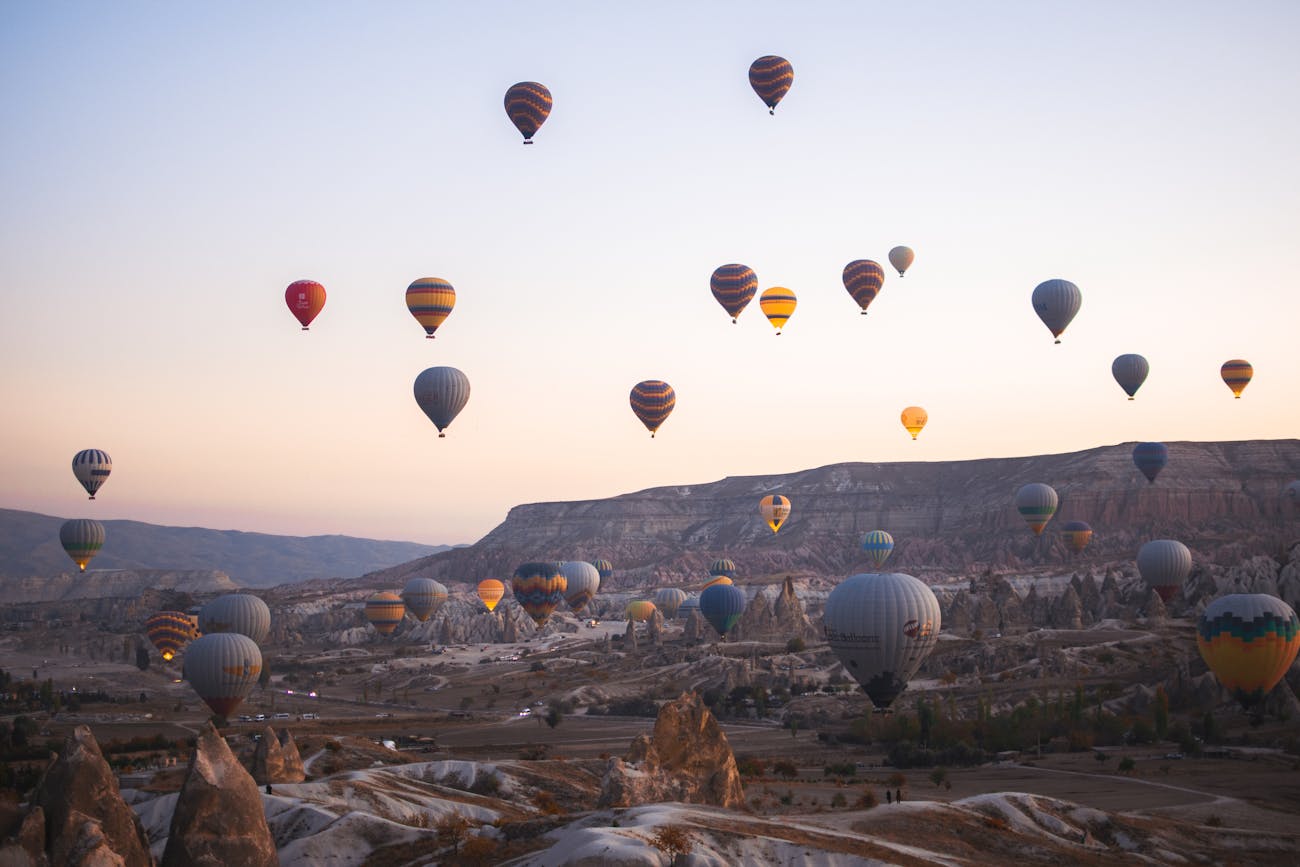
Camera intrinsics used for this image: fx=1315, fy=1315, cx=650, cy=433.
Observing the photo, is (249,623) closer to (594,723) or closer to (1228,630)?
(594,723)

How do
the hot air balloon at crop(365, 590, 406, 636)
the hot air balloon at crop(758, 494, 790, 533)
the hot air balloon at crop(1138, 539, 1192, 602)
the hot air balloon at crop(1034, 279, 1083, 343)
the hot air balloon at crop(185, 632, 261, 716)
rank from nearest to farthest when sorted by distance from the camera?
the hot air balloon at crop(185, 632, 261, 716), the hot air balloon at crop(1034, 279, 1083, 343), the hot air balloon at crop(1138, 539, 1192, 602), the hot air balloon at crop(365, 590, 406, 636), the hot air balloon at crop(758, 494, 790, 533)

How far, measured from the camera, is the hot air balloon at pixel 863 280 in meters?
93.9

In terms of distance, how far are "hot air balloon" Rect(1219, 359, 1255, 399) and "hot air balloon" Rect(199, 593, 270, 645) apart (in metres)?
89.3

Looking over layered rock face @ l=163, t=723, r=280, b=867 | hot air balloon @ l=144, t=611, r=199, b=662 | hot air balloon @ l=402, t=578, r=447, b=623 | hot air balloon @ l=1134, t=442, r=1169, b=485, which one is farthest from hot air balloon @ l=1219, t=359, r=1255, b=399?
layered rock face @ l=163, t=723, r=280, b=867

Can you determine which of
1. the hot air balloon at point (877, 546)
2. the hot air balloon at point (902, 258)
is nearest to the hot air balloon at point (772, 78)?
the hot air balloon at point (902, 258)

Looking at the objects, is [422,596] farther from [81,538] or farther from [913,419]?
[913,419]

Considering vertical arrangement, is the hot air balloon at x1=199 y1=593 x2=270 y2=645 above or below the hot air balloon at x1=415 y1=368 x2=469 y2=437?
below

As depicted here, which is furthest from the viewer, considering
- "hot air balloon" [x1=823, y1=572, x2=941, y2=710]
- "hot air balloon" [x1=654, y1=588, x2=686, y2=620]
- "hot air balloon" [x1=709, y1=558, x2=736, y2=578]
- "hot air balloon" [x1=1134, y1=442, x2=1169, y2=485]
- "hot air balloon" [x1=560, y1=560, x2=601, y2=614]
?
"hot air balloon" [x1=709, y1=558, x2=736, y2=578]

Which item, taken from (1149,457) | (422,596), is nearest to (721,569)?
(1149,457)

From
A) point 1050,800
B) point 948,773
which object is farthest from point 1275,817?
point 948,773

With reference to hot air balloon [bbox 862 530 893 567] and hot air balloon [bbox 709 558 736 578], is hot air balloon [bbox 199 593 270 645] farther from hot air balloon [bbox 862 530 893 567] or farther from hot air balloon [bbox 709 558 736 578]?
hot air balloon [bbox 709 558 736 578]

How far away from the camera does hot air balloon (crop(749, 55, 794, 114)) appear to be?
82562mm

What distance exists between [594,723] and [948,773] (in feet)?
115

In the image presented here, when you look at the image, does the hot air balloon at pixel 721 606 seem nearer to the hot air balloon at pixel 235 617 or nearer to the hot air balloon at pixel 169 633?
the hot air balloon at pixel 235 617
